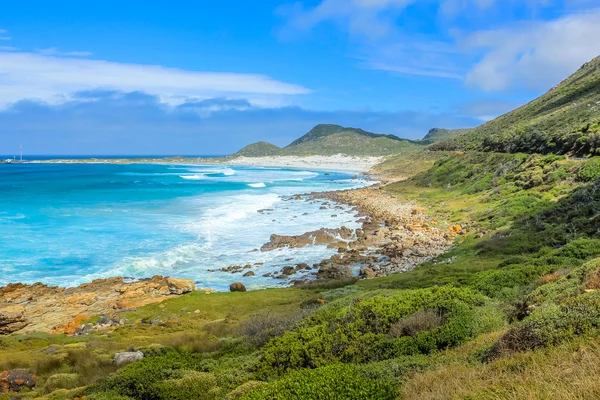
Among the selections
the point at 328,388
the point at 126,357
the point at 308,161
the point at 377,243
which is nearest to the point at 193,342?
the point at 126,357

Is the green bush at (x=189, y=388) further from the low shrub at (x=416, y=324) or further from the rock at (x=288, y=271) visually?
the rock at (x=288, y=271)

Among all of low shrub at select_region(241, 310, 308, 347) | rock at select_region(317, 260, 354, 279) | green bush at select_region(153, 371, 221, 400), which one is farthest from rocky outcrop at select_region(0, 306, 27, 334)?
rock at select_region(317, 260, 354, 279)

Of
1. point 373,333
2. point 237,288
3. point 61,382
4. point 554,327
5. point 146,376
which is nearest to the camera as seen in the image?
point 554,327

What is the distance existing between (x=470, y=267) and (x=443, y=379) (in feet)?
43.0

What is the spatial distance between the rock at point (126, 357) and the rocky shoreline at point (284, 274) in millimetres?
5785

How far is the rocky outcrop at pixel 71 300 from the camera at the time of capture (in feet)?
51.2

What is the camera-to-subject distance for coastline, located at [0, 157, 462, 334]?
653 inches

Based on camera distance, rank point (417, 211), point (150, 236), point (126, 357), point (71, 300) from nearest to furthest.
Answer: point (126, 357) < point (71, 300) < point (150, 236) < point (417, 211)

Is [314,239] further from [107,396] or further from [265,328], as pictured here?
[107,396]

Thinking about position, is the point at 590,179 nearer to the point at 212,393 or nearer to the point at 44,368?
the point at 212,393

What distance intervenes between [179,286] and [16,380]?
10.8 m

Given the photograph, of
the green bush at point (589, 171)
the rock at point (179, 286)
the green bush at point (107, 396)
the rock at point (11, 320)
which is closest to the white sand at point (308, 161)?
the green bush at point (589, 171)

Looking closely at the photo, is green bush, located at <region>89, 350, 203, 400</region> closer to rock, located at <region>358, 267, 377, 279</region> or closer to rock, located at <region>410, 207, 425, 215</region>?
rock, located at <region>358, 267, 377, 279</region>

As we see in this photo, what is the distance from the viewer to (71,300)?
18.4 meters
